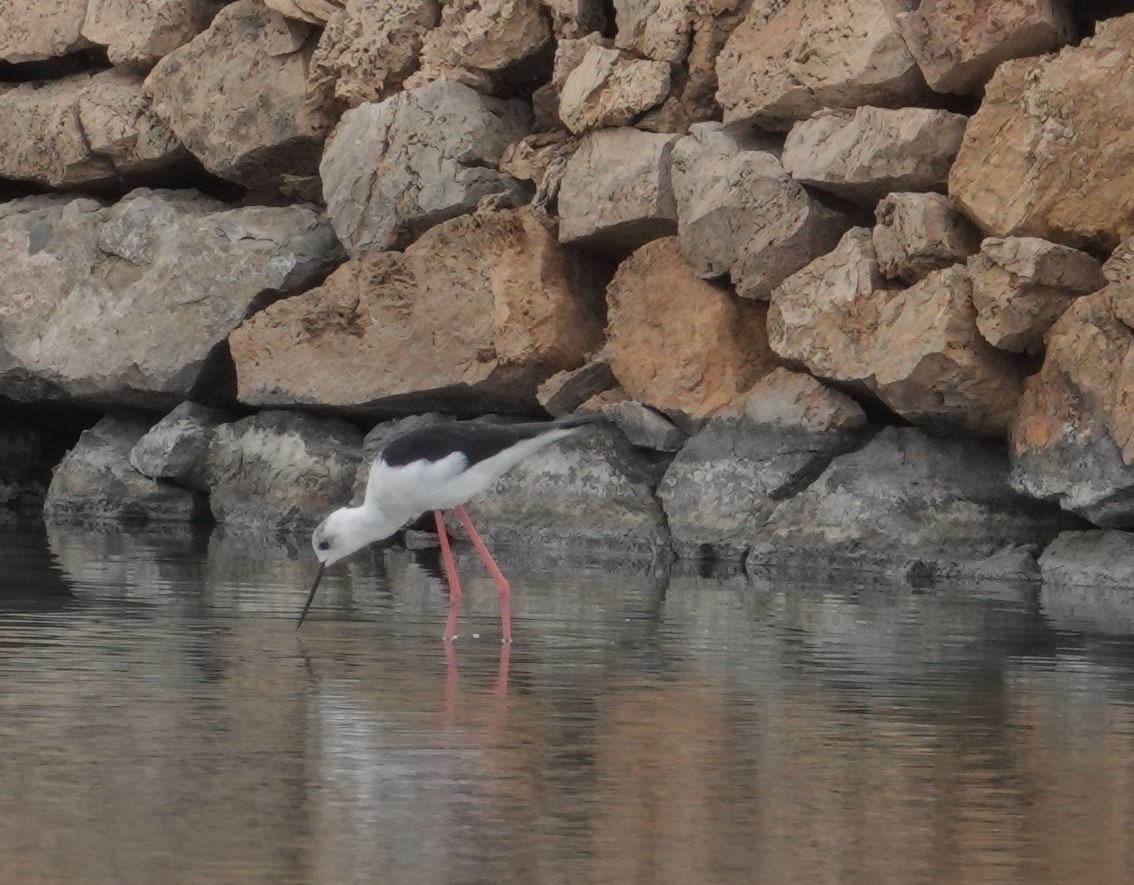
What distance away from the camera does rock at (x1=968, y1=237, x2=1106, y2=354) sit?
47.5 ft

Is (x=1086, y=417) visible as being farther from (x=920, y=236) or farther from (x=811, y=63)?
(x=811, y=63)

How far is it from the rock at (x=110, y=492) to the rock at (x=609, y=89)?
495cm

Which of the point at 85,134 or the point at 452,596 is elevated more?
the point at 85,134

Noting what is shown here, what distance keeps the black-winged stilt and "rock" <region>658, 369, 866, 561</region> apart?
407 centimetres

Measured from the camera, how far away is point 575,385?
17.5 metres

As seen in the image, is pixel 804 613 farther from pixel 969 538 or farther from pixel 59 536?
pixel 59 536

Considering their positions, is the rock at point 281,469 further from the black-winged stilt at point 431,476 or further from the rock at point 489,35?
the black-winged stilt at point 431,476

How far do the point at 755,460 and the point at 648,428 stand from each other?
3.46 ft

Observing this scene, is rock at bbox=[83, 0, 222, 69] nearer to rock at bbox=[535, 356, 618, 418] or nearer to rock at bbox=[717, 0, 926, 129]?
rock at bbox=[535, 356, 618, 418]

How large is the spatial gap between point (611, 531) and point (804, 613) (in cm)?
→ 416

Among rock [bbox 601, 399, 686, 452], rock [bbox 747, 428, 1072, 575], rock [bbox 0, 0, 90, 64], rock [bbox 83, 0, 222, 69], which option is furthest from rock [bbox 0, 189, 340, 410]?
rock [bbox 747, 428, 1072, 575]

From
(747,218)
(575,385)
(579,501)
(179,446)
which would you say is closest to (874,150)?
(747,218)

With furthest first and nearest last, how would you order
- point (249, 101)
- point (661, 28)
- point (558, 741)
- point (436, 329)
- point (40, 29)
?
point (40, 29) < point (249, 101) < point (436, 329) < point (661, 28) < point (558, 741)

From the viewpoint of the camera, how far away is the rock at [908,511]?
15305 mm
